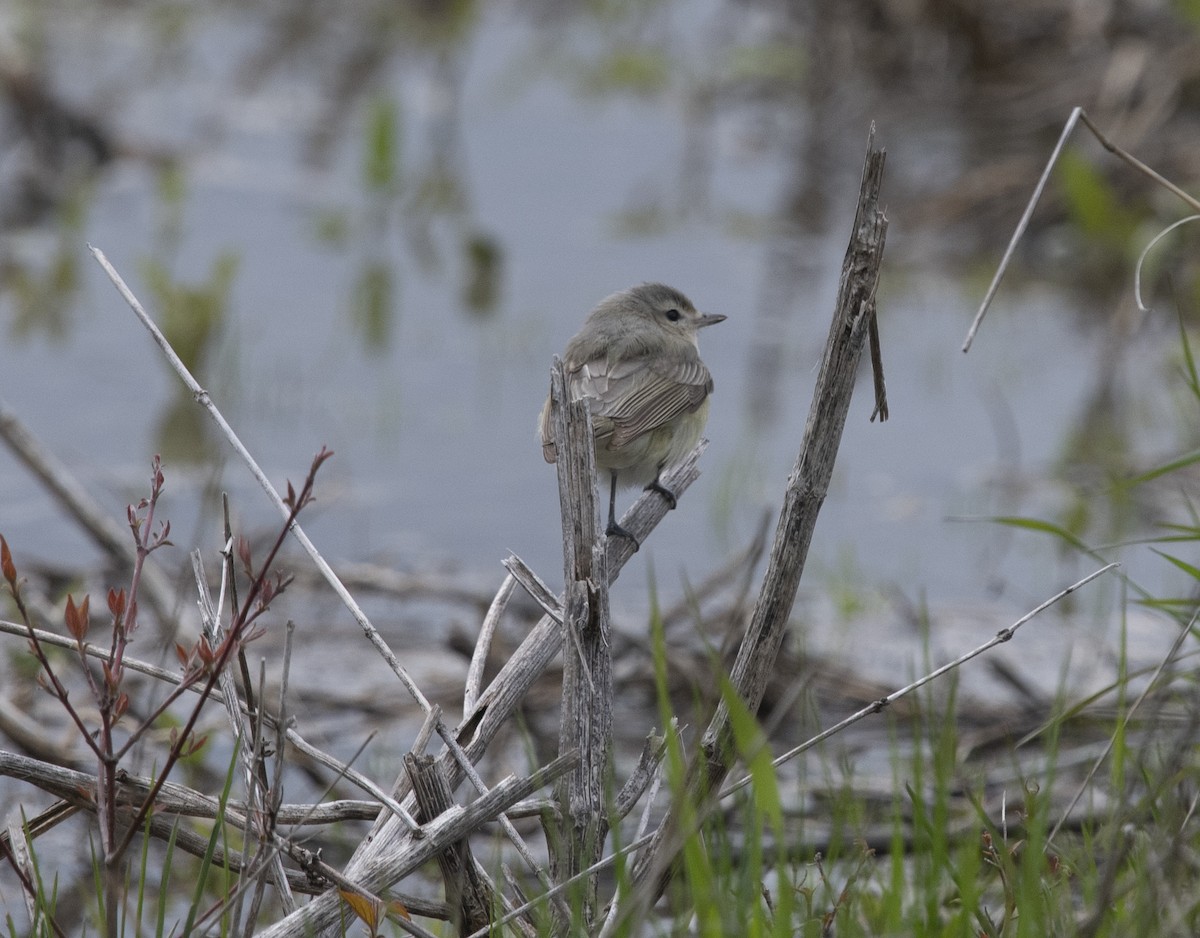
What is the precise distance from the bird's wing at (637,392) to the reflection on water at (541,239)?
228cm

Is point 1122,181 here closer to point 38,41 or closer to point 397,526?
point 397,526

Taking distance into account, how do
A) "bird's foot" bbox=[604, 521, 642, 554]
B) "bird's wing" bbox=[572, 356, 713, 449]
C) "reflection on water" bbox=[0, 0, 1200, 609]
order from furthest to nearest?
"reflection on water" bbox=[0, 0, 1200, 609] < "bird's wing" bbox=[572, 356, 713, 449] < "bird's foot" bbox=[604, 521, 642, 554]

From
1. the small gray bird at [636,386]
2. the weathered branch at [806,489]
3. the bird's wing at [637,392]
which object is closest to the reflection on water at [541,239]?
the small gray bird at [636,386]

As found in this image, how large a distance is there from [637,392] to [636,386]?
59mm

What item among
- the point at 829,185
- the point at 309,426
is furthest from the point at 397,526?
the point at 829,185

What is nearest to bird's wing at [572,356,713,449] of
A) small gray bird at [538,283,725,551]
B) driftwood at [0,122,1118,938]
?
small gray bird at [538,283,725,551]

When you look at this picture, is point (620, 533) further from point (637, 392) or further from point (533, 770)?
point (637, 392)

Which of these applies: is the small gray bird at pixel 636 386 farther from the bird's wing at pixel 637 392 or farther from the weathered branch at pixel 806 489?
the weathered branch at pixel 806 489

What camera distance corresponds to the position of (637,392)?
5621 mm

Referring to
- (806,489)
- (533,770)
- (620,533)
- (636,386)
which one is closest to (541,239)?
(636,386)

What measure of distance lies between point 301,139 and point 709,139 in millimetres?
3702

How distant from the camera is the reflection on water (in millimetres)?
9359

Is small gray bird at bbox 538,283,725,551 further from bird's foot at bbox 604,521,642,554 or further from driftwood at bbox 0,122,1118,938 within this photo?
driftwood at bbox 0,122,1118,938

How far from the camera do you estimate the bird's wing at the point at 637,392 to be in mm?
5387
